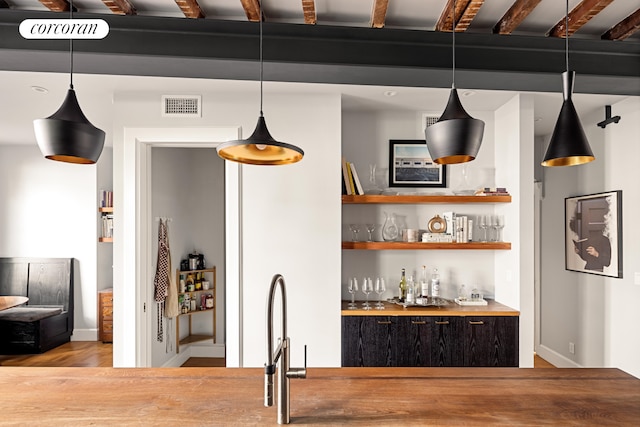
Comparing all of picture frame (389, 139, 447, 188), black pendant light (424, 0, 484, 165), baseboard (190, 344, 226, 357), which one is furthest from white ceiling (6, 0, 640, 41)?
baseboard (190, 344, 226, 357)

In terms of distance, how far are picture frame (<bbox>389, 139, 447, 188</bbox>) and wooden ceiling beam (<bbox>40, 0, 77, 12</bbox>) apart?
8.31ft

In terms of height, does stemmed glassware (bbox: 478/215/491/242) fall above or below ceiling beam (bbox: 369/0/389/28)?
below

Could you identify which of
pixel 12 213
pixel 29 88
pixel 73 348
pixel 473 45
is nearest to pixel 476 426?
pixel 473 45

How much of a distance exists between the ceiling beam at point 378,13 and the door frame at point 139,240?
1.47 meters

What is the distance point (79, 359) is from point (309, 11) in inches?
179

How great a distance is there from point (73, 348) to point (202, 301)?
186 cm

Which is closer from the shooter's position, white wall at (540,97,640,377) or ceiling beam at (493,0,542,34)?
ceiling beam at (493,0,542,34)

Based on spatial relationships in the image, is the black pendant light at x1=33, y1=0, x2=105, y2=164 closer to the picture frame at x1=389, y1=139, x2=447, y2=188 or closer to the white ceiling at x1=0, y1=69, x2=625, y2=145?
the white ceiling at x1=0, y1=69, x2=625, y2=145

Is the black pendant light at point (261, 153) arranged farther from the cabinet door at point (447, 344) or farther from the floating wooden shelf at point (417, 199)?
the cabinet door at point (447, 344)

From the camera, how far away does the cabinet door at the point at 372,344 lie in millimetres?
3162

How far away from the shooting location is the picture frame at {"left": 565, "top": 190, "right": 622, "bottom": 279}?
3.49m

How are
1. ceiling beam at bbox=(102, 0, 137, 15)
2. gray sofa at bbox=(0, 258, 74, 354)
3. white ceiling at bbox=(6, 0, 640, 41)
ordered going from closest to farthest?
ceiling beam at bbox=(102, 0, 137, 15), white ceiling at bbox=(6, 0, 640, 41), gray sofa at bbox=(0, 258, 74, 354)

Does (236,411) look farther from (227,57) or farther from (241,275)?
(241,275)

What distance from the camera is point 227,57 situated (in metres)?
2.02
